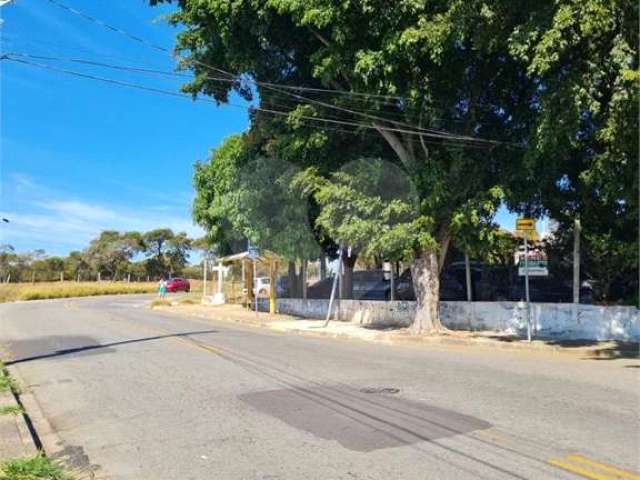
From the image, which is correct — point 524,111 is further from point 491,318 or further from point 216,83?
point 216,83

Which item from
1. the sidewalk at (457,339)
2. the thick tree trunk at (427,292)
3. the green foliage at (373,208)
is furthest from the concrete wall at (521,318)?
the green foliage at (373,208)

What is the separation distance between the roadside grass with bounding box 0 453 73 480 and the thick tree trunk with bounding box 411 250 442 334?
1336 cm

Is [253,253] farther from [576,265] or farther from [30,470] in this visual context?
[30,470]

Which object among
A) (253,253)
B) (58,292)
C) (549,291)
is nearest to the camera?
(549,291)

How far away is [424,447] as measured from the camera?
603 cm

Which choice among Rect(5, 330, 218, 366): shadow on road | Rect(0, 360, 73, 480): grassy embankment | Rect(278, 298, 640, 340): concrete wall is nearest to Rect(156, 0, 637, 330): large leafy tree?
Rect(278, 298, 640, 340): concrete wall

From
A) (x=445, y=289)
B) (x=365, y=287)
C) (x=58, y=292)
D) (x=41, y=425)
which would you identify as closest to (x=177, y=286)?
(x=58, y=292)

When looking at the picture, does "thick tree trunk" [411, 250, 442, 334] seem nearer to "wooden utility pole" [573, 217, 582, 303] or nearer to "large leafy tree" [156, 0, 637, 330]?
"large leafy tree" [156, 0, 637, 330]

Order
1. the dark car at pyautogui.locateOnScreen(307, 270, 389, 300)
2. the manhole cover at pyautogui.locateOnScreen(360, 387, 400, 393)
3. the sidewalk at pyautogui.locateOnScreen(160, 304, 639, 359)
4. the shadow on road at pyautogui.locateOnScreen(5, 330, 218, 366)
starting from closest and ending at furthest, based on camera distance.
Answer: the manhole cover at pyautogui.locateOnScreen(360, 387, 400, 393) → the shadow on road at pyautogui.locateOnScreen(5, 330, 218, 366) → the sidewalk at pyautogui.locateOnScreen(160, 304, 639, 359) → the dark car at pyautogui.locateOnScreen(307, 270, 389, 300)

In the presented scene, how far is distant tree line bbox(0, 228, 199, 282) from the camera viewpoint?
9075 cm

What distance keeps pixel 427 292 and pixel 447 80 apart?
5.83m

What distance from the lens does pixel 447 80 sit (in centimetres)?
1588

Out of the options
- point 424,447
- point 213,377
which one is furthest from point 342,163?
point 424,447

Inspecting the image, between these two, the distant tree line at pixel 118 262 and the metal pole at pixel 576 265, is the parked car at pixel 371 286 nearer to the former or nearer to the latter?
the metal pole at pixel 576 265
